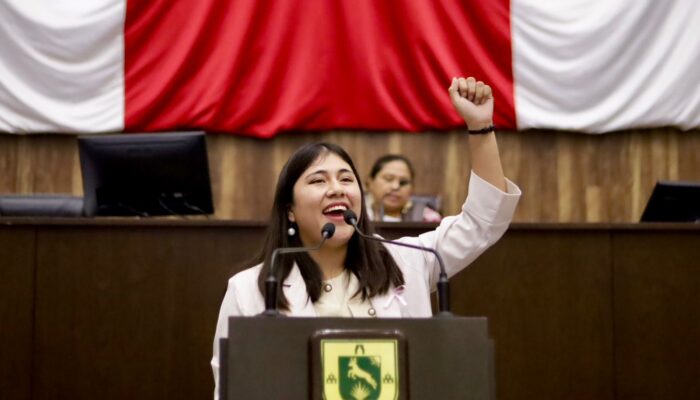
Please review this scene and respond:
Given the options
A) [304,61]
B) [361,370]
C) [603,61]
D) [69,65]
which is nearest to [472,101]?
[361,370]

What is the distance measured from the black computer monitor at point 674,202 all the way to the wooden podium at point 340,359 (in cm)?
231

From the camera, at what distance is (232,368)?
138cm

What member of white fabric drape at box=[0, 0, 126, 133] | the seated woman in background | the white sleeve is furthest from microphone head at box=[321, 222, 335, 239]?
white fabric drape at box=[0, 0, 126, 133]

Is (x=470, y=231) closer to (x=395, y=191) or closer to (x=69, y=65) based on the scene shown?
(x=395, y=191)

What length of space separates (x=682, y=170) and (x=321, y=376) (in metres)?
3.85

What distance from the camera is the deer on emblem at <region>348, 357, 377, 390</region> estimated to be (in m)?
1.37

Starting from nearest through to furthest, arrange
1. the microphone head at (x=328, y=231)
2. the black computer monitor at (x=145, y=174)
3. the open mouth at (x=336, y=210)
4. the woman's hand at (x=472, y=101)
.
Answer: the microphone head at (x=328, y=231) → the woman's hand at (x=472, y=101) → the open mouth at (x=336, y=210) → the black computer monitor at (x=145, y=174)

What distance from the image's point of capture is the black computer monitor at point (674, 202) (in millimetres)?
3459

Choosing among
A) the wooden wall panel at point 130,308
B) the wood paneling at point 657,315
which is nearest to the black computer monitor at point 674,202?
the wood paneling at point 657,315

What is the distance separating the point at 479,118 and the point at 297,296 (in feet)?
1.73

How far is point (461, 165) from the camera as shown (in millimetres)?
4715

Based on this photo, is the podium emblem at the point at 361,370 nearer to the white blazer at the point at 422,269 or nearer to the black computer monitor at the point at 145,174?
the white blazer at the point at 422,269

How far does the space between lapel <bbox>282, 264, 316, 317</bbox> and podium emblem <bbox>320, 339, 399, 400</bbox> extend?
41 cm

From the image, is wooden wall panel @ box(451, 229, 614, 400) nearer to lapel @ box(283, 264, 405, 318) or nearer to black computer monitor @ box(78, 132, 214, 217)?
black computer monitor @ box(78, 132, 214, 217)
